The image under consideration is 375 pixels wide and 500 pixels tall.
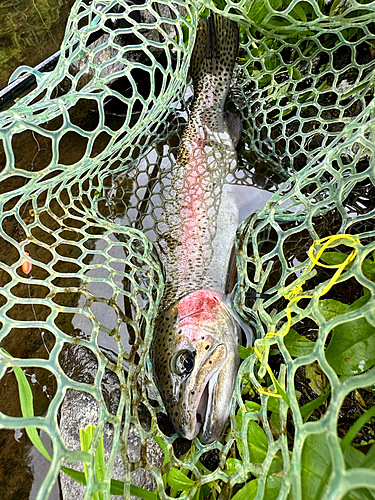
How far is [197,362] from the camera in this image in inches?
61.6

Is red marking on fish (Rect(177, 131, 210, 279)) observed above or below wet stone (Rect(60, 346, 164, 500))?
above

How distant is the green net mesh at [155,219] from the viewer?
88cm

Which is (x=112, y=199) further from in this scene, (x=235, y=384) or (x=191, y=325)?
(x=235, y=384)

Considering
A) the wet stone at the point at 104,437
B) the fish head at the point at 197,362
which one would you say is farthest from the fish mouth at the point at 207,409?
the wet stone at the point at 104,437

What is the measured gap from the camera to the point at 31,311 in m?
2.16

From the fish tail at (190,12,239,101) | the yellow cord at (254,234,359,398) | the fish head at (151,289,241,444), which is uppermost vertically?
the fish tail at (190,12,239,101)

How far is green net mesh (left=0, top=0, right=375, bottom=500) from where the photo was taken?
877mm

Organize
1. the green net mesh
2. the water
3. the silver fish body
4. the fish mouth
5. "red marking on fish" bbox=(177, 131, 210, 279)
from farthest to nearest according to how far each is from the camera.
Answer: "red marking on fish" bbox=(177, 131, 210, 279) → the water → the silver fish body → the fish mouth → the green net mesh

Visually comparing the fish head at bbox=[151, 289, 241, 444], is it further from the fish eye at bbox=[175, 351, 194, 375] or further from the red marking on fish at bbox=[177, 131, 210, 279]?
the red marking on fish at bbox=[177, 131, 210, 279]

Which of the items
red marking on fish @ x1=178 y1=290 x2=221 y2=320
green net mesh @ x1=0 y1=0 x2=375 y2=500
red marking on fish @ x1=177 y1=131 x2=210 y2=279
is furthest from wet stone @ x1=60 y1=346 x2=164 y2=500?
red marking on fish @ x1=177 y1=131 x2=210 y2=279

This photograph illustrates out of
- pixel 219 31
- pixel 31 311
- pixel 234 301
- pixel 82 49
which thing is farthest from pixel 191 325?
pixel 219 31

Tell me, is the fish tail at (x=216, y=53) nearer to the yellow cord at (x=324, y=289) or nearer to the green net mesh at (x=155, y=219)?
the green net mesh at (x=155, y=219)

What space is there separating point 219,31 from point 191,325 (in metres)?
2.11

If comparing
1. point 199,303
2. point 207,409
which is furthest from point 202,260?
point 207,409
